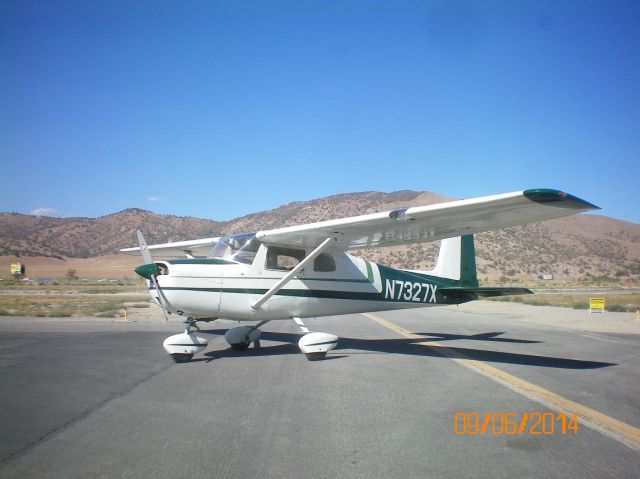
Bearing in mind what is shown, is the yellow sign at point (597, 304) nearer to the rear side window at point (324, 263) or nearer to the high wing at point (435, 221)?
the high wing at point (435, 221)

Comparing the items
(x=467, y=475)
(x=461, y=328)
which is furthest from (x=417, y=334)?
(x=467, y=475)

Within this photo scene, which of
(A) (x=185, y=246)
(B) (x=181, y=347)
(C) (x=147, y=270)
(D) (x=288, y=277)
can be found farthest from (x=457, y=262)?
(C) (x=147, y=270)

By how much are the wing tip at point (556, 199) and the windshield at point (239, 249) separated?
548 centimetres

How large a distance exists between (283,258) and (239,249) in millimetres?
970

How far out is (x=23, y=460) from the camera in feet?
12.8

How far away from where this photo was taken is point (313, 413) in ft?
17.9

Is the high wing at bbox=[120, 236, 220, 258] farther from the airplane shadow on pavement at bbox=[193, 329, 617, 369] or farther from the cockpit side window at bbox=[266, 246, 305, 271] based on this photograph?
the cockpit side window at bbox=[266, 246, 305, 271]

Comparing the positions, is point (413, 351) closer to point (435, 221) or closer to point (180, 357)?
point (435, 221)

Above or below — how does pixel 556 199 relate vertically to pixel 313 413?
above

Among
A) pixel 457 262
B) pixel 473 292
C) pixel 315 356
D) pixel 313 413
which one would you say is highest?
pixel 457 262

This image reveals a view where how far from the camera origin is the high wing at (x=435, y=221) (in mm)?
7000

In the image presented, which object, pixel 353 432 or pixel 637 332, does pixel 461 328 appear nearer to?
pixel 637 332
